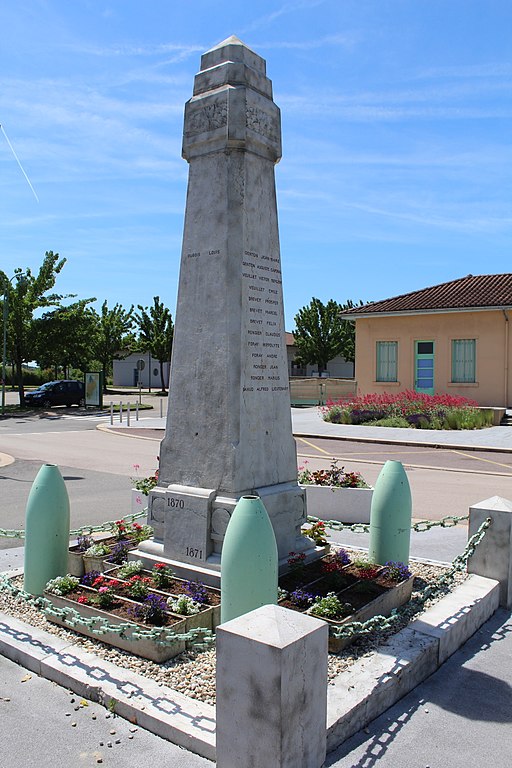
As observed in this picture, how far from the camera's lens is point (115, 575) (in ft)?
17.8

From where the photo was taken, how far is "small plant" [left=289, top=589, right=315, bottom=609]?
460 centimetres

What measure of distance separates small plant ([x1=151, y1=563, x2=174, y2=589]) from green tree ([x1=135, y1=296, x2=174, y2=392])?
161 ft

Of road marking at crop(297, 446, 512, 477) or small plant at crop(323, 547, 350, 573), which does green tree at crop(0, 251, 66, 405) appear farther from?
small plant at crop(323, 547, 350, 573)

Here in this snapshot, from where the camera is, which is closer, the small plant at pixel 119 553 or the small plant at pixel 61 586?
the small plant at pixel 61 586

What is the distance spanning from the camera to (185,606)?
453 cm

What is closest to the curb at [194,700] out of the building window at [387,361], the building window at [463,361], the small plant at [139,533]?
the small plant at [139,533]

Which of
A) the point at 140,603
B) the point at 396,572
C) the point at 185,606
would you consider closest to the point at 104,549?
the point at 140,603

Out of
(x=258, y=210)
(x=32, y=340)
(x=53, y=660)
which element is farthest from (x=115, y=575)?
(x=32, y=340)

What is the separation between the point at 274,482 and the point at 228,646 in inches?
110

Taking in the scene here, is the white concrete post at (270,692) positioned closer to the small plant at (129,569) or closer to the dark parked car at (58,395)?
the small plant at (129,569)

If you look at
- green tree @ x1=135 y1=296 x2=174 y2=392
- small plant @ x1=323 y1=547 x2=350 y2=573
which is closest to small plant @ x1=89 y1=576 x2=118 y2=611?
small plant @ x1=323 y1=547 x2=350 y2=573

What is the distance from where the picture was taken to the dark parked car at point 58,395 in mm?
36312

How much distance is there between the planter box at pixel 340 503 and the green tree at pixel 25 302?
28254 millimetres

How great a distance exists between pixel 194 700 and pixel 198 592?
1.17 metres
